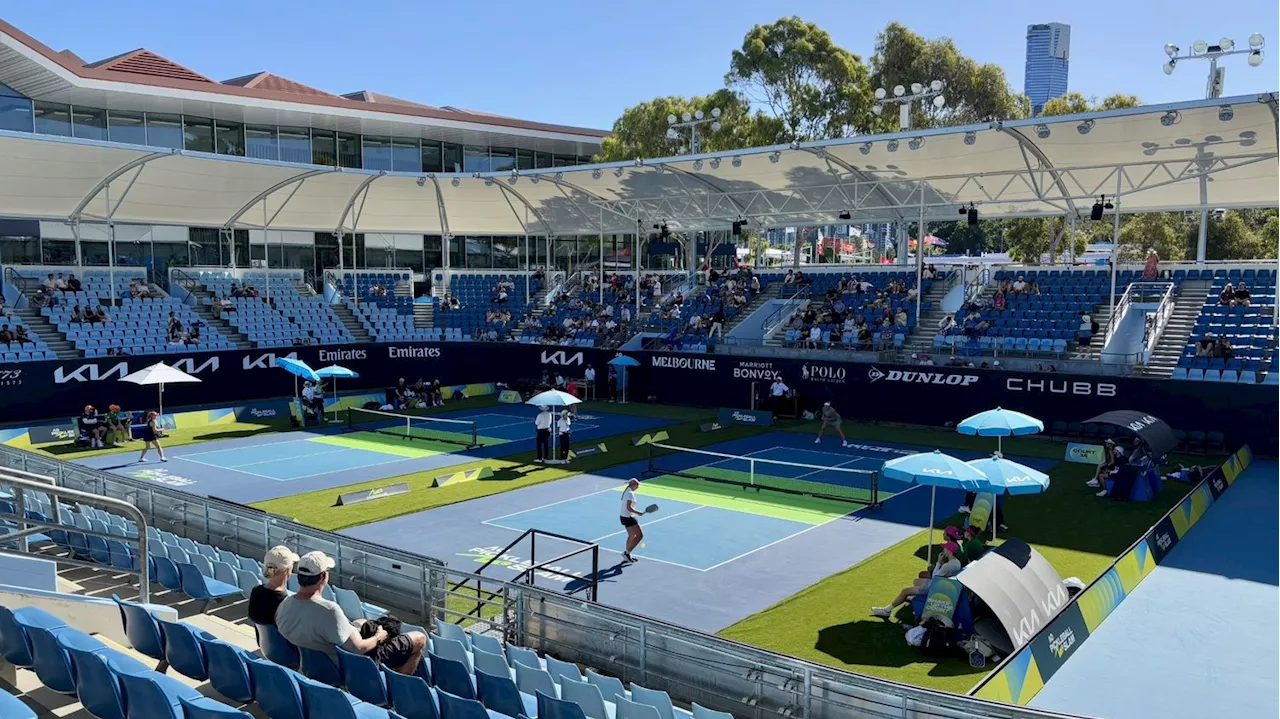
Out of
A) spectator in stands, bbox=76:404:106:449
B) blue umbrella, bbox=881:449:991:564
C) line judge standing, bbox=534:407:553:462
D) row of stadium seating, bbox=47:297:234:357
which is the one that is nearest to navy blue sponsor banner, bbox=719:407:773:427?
line judge standing, bbox=534:407:553:462

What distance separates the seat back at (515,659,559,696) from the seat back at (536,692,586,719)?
685 millimetres

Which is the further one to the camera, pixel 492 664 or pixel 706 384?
pixel 706 384

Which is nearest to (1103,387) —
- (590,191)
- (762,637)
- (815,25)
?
(762,637)

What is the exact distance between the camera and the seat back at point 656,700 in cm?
752

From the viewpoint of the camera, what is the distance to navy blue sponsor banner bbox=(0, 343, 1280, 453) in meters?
25.3

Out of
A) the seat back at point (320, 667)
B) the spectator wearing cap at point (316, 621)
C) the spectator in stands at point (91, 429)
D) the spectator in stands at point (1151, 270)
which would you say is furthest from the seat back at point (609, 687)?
the spectator in stands at point (1151, 270)

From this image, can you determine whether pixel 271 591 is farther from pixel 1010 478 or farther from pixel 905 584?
pixel 1010 478

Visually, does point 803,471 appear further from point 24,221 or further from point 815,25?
point 815,25

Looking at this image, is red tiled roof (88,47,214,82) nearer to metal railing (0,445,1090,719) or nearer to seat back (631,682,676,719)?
metal railing (0,445,1090,719)

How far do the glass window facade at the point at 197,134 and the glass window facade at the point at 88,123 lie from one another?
3.32 metres

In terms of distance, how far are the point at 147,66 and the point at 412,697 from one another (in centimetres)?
4584

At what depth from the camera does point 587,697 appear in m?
7.53

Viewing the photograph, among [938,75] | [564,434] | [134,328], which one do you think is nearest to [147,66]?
[134,328]

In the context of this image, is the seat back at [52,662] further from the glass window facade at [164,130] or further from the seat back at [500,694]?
the glass window facade at [164,130]
